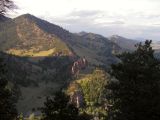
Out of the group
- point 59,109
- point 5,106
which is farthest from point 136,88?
point 5,106

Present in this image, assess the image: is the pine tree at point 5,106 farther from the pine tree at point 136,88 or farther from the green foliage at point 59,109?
the pine tree at point 136,88

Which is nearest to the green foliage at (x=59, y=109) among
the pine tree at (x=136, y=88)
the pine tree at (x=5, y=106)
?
the pine tree at (x=136, y=88)

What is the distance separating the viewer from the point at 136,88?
37.8 m

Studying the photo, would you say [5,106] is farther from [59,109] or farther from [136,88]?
[136,88]

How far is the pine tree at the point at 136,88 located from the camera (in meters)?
37.4

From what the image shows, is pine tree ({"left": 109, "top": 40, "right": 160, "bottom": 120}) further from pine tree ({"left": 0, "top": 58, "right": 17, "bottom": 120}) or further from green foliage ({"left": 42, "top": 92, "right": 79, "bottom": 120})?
pine tree ({"left": 0, "top": 58, "right": 17, "bottom": 120})

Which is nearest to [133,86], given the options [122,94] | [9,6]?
[122,94]

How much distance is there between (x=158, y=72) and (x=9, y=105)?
15.8 metres

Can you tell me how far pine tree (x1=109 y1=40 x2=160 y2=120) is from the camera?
37438 millimetres

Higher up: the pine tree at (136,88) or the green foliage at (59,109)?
the pine tree at (136,88)

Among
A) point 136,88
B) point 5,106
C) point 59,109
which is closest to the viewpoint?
point 5,106

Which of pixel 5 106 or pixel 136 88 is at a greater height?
pixel 136 88

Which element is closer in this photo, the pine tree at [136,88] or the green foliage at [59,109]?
the pine tree at [136,88]

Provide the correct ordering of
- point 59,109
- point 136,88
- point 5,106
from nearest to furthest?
point 5,106 → point 136,88 → point 59,109
